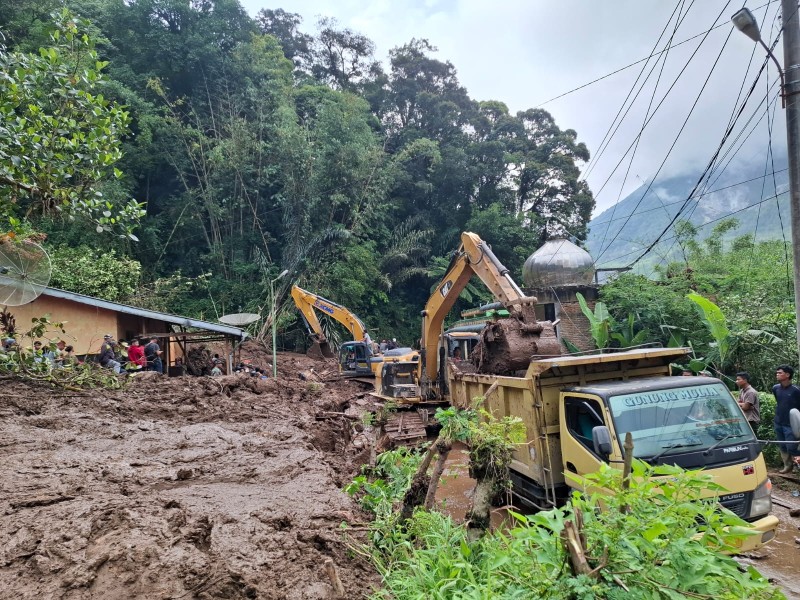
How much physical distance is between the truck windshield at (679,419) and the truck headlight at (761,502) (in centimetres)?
43

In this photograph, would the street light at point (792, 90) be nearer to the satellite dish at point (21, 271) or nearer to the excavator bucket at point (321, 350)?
the satellite dish at point (21, 271)

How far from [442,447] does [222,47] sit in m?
30.0

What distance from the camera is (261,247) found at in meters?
26.8

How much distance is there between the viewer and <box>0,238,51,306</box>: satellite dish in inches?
304

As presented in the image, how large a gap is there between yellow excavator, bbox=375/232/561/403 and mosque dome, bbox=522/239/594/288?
907 cm

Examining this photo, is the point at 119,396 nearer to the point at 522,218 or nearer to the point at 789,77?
the point at 789,77

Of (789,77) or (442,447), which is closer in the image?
(442,447)

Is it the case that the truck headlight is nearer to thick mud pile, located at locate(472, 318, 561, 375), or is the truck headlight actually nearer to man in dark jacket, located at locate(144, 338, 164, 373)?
thick mud pile, located at locate(472, 318, 561, 375)

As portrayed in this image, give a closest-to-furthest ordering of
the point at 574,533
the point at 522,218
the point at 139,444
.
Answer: the point at 574,533, the point at 139,444, the point at 522,218

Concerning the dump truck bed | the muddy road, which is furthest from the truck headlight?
the dump truck bed

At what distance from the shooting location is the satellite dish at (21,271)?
771 centimetres

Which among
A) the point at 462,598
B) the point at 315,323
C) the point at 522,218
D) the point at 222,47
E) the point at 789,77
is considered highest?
the point at 222,47

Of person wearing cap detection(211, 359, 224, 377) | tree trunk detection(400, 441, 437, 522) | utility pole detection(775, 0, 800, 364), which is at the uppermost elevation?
utility pole detection(775, 0, 800, 364)

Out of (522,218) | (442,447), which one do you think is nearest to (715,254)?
(522,218)
